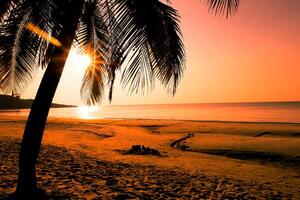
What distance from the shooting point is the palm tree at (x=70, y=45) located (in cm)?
413

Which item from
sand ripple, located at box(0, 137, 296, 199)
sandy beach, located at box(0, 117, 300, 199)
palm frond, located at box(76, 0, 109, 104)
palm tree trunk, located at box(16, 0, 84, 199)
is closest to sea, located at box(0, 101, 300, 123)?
sandy beach, located at box(0, 117, 300, 199)

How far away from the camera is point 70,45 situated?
490 centimetres

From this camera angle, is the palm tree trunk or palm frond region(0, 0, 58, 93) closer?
the palm tree trunk

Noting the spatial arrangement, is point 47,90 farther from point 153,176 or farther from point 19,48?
point 153,176

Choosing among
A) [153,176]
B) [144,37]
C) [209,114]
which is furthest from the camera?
[209,114]

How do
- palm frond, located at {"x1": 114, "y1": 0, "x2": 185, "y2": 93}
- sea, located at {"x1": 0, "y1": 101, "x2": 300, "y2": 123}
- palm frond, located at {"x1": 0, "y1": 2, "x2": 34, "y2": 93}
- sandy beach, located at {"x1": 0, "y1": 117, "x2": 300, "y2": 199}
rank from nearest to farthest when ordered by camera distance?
1. palm frond, located at {"x1": 114, "y1": 0, "x2": 185, "y2": 93}
2. palm frond, located at {"x1": 0, "y1": 2, "x2": 34, "y2": 93}
3. sandy beach, located at {"x1": 0, "y1": 117, "x2": 300, "y2": 199}
4. sea, located at {"x1": 0, "y1": 101, "x2": 300, "y2": 123}

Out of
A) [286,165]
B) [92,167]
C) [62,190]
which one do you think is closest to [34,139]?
[62,190]

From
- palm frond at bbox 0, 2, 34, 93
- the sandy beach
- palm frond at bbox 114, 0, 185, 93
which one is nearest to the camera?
palm frond at bbox 114, 0, 185, 93

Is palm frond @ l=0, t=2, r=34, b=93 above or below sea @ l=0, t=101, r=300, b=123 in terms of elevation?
above

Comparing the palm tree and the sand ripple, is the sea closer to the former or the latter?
the sand ripple

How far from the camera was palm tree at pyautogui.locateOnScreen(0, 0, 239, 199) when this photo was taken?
4133 millimetres

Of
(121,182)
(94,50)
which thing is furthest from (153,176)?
(94,50)

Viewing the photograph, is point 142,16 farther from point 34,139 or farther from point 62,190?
point 62,190

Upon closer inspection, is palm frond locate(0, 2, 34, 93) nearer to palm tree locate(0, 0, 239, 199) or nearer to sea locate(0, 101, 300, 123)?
palm tree locate(0, 0, 239, 199)
